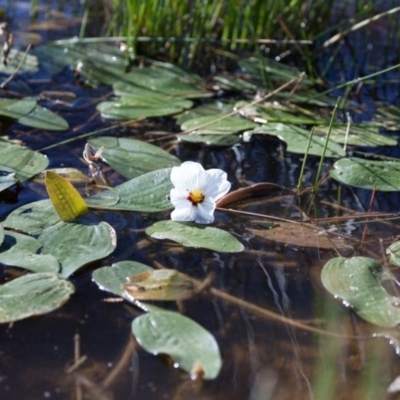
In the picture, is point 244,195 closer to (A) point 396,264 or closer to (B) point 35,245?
(A) point 396,264

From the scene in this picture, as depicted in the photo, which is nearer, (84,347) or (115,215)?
(84,347)

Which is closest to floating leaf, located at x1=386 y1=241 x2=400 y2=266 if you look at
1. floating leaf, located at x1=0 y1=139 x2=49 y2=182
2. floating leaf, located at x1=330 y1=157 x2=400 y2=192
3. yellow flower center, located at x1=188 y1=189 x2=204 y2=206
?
floating leaf, located at x1=330 y1=157 x2=400 y2=192

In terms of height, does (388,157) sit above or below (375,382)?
above

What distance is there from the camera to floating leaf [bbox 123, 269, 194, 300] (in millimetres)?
1090

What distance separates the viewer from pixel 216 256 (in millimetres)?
1238

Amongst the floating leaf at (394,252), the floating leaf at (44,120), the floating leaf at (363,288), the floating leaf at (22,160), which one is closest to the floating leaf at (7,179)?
the floating leaf at (22,160)

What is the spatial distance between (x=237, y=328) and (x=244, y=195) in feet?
1.35

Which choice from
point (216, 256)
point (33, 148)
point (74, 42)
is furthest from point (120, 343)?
point (74, 42)

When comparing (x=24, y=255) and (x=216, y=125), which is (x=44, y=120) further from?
(x=24, y=255)

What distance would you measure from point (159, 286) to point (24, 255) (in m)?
0.23

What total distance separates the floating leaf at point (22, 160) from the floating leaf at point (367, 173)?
628 mm

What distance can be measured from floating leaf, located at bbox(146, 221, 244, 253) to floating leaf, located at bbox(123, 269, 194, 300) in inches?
3.3

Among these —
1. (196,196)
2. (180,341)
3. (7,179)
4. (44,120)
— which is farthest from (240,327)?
(44,120)

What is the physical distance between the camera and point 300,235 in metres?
1.33
